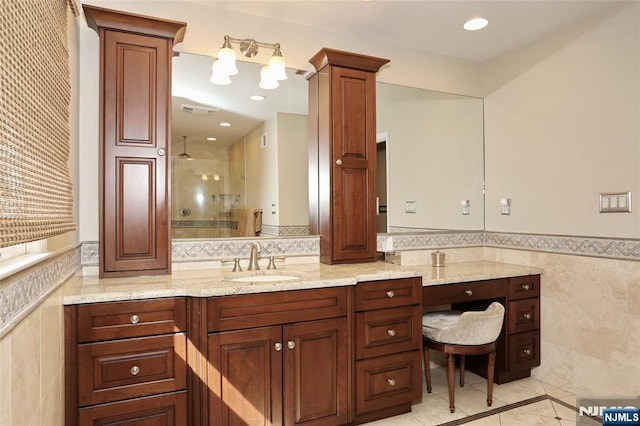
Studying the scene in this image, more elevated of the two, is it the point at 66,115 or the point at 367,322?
the point at 66,115

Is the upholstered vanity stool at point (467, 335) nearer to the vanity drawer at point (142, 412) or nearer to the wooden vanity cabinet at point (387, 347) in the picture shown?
the wooden vanity cabinet at point (387, 347)

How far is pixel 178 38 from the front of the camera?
7.48 feet

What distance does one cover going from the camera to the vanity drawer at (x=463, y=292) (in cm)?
252

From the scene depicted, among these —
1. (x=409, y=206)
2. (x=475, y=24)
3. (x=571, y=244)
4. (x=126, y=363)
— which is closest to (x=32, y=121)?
(x=126, y=363)

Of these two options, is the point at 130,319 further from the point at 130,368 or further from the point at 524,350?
the point at 524,350

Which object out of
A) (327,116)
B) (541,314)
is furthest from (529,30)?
(541,314)

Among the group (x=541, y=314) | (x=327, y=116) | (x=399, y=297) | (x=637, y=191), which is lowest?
(x=541, y=314)

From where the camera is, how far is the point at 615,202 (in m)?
2.45

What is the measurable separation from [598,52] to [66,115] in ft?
9.85

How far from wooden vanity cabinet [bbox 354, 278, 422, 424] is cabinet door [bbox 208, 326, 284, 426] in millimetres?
469

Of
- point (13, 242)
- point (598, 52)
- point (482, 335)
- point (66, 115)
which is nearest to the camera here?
point (13, 242)

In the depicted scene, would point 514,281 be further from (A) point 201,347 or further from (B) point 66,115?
(B) point 66,115

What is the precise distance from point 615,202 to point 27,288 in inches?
115

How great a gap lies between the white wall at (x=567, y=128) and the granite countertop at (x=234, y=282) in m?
0.54
